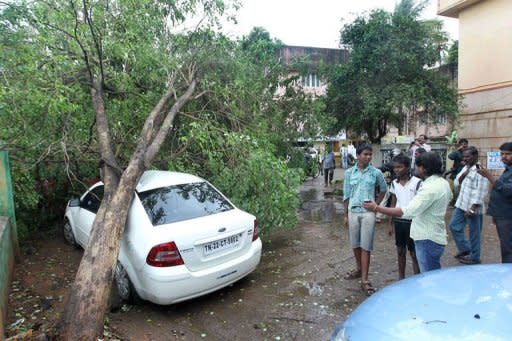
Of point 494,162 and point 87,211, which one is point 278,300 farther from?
point 494,162

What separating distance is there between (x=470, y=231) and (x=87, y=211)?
5482 millimetres

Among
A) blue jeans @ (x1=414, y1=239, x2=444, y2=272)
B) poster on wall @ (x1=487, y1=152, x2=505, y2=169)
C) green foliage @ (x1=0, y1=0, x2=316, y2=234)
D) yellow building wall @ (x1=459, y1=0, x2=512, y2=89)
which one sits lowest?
blue jeans @ (x1=414, y1=239, x2=444, y2=272)

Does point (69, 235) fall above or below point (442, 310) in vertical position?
below

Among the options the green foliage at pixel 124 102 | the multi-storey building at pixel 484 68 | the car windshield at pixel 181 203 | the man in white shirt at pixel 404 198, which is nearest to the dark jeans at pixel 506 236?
the man in white shirt at pixel 404 198

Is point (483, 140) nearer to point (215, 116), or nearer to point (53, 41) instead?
point (215, 116)

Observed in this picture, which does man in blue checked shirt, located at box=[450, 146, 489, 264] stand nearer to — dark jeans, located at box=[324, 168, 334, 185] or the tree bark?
the tree bark

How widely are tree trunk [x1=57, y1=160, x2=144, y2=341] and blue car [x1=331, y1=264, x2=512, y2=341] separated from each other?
2169mm

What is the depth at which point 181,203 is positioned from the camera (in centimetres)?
437

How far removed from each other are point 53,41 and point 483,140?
13.5 metres

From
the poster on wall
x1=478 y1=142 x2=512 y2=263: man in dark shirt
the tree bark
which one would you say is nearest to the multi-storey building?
the poster on wall

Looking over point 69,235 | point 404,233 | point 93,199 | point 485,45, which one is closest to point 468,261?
point 404,233

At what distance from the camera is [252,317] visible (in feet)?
12.5

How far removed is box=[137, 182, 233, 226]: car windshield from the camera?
13.5ft

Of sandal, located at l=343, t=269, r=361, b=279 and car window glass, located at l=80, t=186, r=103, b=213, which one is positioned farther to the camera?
car window glass, located at l=80, t=186, r=103, b=213
